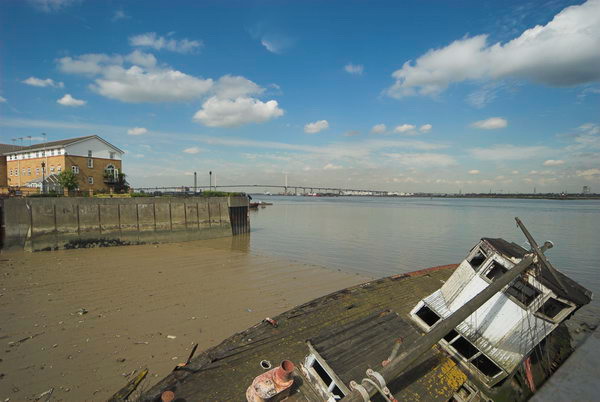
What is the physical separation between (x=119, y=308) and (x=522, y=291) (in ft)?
44.2

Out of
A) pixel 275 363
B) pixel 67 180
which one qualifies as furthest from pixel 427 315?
pixel 67 180

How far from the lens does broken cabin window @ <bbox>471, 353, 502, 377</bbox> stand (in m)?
6.64

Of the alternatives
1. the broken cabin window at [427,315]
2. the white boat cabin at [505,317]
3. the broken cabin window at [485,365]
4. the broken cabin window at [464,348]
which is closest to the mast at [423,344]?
the white boat cabin at [505,317]

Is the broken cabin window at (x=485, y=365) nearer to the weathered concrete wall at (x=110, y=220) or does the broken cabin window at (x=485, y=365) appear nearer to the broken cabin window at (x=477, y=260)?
the broken cabin window at (x=477, y=260)

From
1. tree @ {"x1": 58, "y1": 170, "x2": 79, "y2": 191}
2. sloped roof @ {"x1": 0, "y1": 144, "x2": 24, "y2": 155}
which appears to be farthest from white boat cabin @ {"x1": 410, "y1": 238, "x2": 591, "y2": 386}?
sloped roof @ {"x1": 0, "y1": 144, "x2": 24, "y2": 155}

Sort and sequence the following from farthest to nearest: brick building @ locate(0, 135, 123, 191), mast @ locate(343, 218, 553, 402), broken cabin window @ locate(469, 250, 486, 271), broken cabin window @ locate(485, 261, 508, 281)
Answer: brick building @ locate(0, 135, 123, 191) < broken cabin window @ locate(469, 250, 486, 271) < broken cabin window @ locate(485, 261, 508, 281) < mast @ locate(343, 218, 553, 402)

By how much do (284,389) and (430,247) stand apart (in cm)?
2566

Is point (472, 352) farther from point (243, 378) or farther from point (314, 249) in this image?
point (314, 249)

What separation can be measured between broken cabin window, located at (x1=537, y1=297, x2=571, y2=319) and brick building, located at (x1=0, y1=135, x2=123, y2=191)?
46.9m

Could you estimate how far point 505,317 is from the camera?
6867mm

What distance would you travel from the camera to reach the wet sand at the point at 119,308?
24.0 feet

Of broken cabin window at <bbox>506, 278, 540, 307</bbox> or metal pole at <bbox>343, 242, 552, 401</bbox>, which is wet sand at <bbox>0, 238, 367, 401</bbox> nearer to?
metal pole at <bbox>343, 242, 552, 401</bbox>

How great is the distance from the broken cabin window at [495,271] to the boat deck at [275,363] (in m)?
2.68

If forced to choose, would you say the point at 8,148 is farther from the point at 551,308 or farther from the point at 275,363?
the point at 551,308
